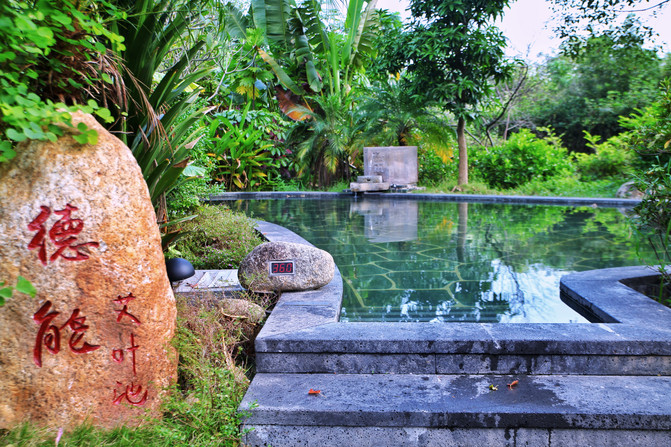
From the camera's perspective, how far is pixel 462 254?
5.91 meters

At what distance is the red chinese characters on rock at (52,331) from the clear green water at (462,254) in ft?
6.58

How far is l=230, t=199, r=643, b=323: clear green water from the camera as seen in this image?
3963 mm

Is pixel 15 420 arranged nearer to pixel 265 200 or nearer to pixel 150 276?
pixel 150 276

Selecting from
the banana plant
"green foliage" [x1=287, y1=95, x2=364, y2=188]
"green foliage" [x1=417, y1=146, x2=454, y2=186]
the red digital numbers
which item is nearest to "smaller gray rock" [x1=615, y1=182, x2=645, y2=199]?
"green foliage" [x1=417, y1=146, x2=454, y2=186]

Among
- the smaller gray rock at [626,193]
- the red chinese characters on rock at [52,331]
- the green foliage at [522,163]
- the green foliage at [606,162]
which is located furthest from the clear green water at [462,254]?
the green foliage at [606,162]

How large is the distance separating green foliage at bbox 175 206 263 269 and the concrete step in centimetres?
267

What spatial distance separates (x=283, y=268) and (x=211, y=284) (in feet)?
2.57

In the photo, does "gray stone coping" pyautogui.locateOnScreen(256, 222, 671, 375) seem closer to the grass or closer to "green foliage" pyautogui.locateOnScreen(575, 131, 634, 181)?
the grass

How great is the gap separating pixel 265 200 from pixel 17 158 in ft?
36.0

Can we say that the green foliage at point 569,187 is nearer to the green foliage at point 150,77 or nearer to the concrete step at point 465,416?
the concrete step at point 465,416

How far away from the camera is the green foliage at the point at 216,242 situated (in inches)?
199

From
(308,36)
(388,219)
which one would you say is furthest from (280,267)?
(308,36)

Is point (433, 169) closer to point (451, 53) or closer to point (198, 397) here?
point (451, 53)

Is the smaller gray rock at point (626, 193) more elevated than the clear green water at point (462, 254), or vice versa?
the smaller gray rock at point (626, 193)
